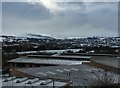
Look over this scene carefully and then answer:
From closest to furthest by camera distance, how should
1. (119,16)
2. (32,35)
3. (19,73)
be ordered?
(119,16) → (19,73) → (32,35)

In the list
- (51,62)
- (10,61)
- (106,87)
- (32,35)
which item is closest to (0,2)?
(106,87)

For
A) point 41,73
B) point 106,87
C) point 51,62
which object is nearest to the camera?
point 106,87

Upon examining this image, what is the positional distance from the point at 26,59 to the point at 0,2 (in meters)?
9.77

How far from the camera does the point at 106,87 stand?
2674 millimetres

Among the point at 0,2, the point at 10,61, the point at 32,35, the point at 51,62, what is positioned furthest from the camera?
the point at 32,35

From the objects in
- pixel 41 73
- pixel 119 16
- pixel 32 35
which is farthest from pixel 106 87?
pixel 32 35

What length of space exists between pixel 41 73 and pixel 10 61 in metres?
4.86

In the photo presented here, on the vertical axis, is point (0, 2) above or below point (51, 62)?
above

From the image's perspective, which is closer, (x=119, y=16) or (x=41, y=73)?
(x=119, y=16)

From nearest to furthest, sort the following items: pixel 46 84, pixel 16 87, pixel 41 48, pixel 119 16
Result: pixel 119 16, pixel 16 87, pixel 46 84, pixel 41 48

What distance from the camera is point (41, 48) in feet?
55.7

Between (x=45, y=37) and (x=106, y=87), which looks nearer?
(x=106, y=87)

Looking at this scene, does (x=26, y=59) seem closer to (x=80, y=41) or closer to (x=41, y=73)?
(x=41, y=73)

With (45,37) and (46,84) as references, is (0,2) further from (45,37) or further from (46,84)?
(45,37)
